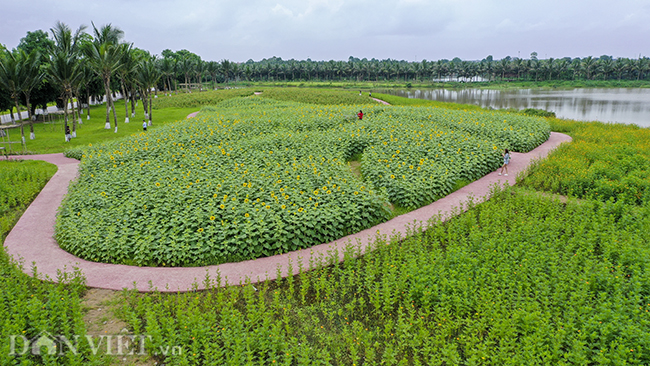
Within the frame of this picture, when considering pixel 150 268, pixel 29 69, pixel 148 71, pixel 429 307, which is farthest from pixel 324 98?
pixel 429 307

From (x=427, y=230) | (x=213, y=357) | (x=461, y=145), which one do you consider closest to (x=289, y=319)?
(x=213, y=357)

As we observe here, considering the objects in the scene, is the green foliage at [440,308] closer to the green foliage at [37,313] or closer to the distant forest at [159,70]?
the green foliage at [37,313]

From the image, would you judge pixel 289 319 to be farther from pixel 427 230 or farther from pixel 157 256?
pixel 427 230

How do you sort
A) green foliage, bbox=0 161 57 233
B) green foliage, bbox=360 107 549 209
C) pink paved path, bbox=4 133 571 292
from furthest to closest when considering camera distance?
1. green foliage, bbox=360 107 549 209
2. green foliage, bbox=0 161 57 233
3. pink paved path, bbox=4 133 571 292

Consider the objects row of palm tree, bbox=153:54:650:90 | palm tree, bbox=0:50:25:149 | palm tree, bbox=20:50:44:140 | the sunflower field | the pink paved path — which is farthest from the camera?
row of palm tree, bbox=153:54:650:90

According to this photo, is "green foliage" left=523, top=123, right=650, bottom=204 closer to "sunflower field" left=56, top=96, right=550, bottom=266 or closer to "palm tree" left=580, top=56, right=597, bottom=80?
"sunflower field" left=56, top=96, right=550, bottom=266

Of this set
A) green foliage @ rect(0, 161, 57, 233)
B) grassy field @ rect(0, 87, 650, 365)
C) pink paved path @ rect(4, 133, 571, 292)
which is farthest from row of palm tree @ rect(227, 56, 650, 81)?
grassy field @ rect(0, 87, 650, 365)
